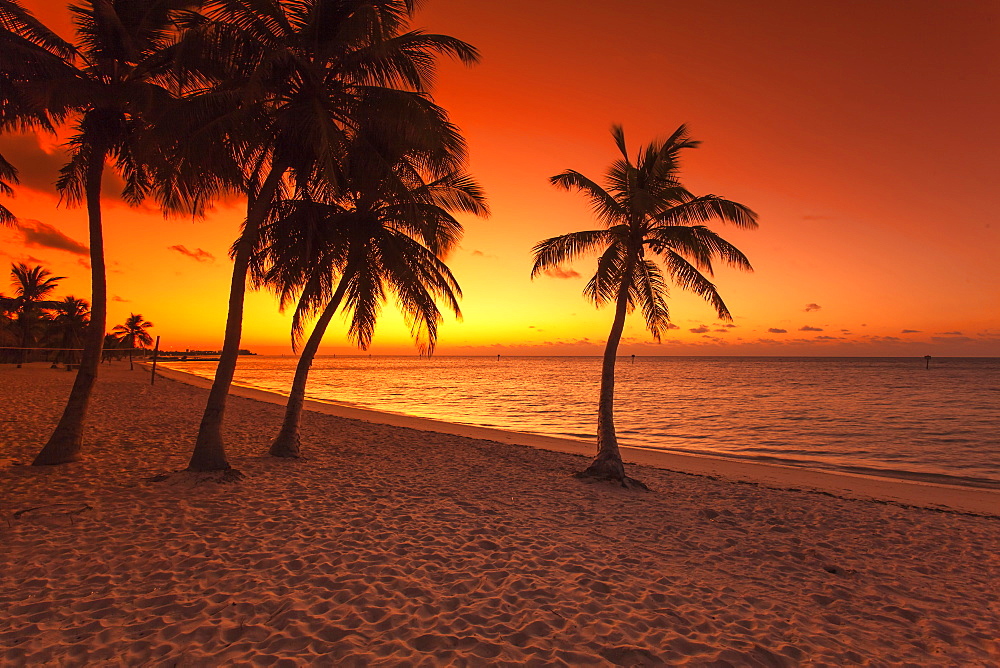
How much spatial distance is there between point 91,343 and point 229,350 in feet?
7.45

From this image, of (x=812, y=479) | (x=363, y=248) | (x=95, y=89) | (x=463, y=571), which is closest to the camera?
(x=463, y=571)

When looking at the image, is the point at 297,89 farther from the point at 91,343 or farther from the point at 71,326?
the point at 71,326

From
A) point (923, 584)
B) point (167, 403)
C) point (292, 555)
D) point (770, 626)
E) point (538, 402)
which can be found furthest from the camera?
point (538, 402)

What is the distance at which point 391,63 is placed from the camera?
8117 millimetres

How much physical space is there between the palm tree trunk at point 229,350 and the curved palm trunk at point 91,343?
1905 mm

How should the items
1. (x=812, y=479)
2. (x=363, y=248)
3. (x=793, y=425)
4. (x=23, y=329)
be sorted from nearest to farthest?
(x=363, y=248) → (x=812, y=479) → (x=793, y=425) → (x=23, y=329)

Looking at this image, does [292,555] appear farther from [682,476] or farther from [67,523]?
[682,476]

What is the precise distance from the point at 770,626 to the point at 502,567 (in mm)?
2702

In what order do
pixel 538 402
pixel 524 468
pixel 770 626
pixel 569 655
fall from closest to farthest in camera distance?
pixel 569 655
pixel 770 626
pixel 524 468
pixel 538 402

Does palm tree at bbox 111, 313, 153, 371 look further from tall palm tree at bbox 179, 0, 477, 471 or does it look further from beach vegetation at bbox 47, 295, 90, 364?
tall palm tree at bbox 179, 0, 477, 471

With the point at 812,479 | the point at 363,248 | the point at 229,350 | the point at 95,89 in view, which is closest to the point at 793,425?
the point at 812,479

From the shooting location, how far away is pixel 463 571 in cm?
525

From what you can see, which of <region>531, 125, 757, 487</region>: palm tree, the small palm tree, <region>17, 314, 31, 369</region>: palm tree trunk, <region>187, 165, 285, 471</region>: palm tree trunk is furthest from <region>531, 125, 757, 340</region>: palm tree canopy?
<region>17, 314, 31, 369</region>: palm tree trunk

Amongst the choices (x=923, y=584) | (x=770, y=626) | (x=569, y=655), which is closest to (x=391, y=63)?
(x=569, y=655)
